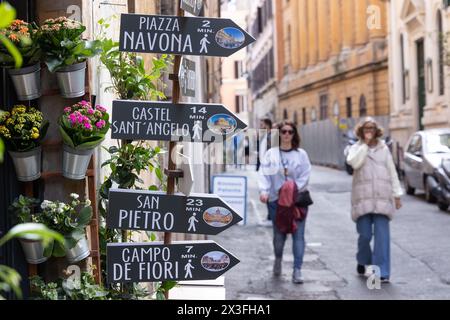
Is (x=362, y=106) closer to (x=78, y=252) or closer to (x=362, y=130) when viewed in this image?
(x=362, y=130)

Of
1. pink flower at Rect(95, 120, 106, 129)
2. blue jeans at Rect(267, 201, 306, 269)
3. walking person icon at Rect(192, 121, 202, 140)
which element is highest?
pink flower at Rect(95, 120, 106, 129)

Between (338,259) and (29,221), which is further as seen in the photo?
(338,259)

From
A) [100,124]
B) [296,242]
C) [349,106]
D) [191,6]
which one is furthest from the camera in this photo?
[349,106]

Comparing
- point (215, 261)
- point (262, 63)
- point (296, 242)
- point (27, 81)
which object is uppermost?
point (262, 63)

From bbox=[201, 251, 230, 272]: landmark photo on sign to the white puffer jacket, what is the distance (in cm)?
452

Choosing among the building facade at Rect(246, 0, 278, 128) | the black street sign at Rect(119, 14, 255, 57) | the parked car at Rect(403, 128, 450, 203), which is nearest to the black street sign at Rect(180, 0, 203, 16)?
the black street sign at Rect(119, 14, 255, 57)

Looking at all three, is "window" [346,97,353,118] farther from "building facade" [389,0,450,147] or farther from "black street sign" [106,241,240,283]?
"black street sign" [106,241,240,283]

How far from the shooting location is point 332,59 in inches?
1529

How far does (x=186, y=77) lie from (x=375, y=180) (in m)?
4.51

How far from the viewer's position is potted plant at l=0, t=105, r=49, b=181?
3.74m

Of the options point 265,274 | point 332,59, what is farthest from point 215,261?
point 332,59

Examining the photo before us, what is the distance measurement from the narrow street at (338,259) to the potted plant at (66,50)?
4.18m

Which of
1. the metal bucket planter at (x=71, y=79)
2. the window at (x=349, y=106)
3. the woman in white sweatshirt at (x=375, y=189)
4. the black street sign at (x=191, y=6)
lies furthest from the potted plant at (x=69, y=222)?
the window at (x=349, y=106)
